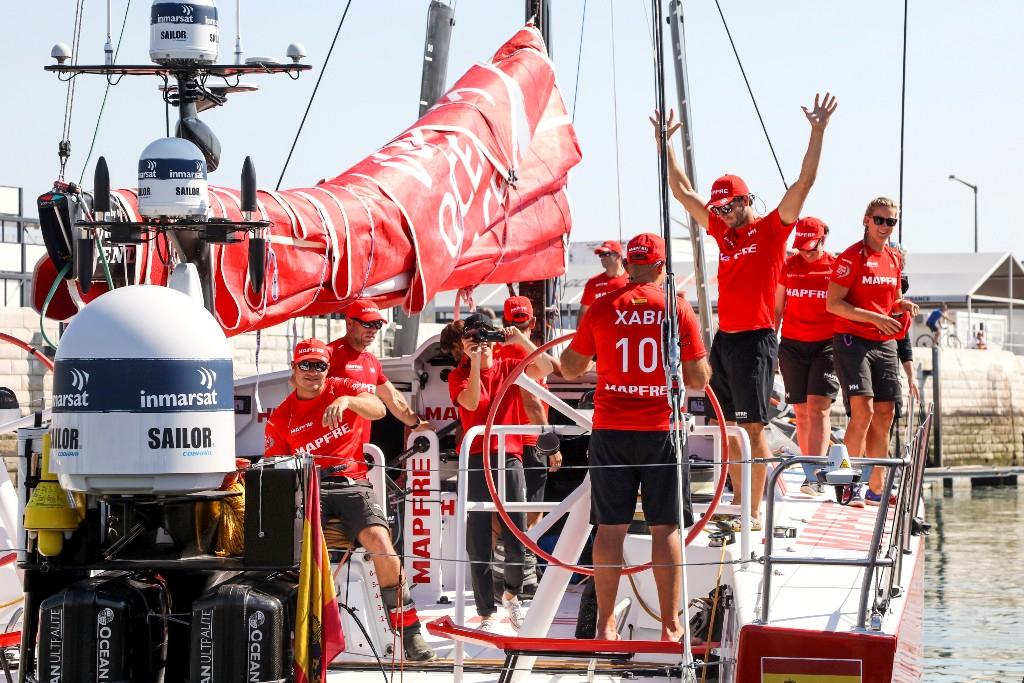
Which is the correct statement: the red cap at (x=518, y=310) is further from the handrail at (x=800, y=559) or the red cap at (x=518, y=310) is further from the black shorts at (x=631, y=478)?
the handrail at (x=800, y=559)

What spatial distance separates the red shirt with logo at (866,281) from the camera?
24.4 feet

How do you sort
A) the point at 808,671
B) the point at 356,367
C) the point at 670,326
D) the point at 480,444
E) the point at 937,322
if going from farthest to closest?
the point at 937,322, the point at 480,444, the point at 356,367, the point at 670,326, the point at 808,671

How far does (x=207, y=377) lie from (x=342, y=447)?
238 cm

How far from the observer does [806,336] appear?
26.0 ft

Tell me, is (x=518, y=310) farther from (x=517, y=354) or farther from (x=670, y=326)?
(x=670, y=326)

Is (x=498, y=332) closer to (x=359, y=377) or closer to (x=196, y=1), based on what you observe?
(x=359, y=377)

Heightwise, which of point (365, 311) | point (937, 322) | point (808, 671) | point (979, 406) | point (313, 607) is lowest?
point (808, 671)

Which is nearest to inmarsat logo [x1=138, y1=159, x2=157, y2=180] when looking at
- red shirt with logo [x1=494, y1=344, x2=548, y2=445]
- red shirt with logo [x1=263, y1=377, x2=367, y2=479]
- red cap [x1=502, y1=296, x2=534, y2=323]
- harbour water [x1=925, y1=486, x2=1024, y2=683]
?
red shirt with logo [x1=263, y1=377, x2=367, y2=479]

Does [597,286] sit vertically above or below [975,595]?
above

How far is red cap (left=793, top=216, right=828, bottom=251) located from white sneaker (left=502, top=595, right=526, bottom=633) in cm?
269

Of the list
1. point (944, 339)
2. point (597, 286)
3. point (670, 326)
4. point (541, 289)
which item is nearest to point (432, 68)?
point (541, 289)

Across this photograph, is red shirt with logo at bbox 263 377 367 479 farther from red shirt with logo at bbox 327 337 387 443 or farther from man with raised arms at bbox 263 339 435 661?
red shirt with logo at bbox 327 337 387 443

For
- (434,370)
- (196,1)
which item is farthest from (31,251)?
(196,1)

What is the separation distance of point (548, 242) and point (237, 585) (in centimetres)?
431
